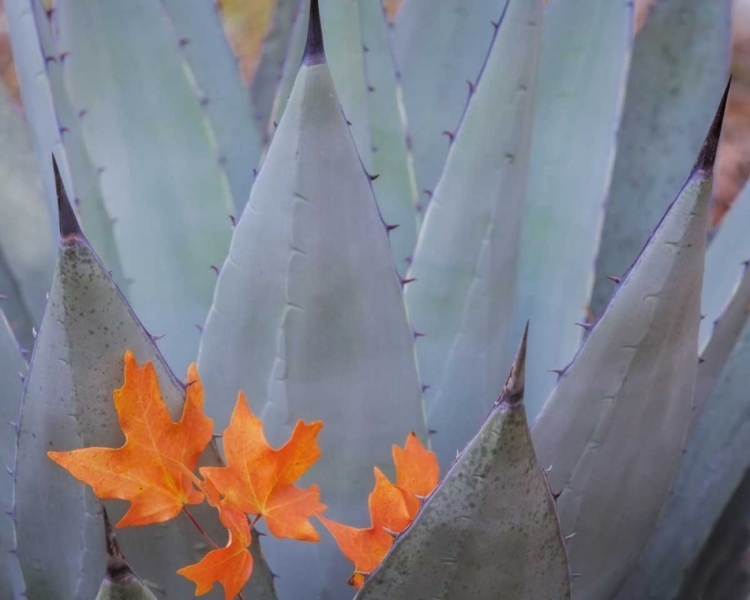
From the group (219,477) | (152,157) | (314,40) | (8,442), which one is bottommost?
(8,442)

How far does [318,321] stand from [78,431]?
0.64 ft

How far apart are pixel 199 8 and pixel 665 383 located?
2.26 ft

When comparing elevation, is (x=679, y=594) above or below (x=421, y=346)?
below

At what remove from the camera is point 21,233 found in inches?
45.8

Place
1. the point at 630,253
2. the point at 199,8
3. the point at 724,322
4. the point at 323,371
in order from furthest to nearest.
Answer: the point at 630,253
the point at 199,8
the point at 724,322
the point at 323,371

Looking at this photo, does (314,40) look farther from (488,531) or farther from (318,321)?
(488,531)

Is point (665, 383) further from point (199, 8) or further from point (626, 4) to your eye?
point (199, 8)

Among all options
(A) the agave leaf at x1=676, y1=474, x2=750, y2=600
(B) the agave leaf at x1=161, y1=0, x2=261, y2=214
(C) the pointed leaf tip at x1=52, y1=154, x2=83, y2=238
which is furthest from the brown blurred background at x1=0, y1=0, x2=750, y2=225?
(C) the pointed leaf tip at x1=52, y1=154, x2=83, y2=238

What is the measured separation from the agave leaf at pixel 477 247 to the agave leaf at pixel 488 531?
300 mm

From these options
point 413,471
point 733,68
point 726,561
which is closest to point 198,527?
point 413,471

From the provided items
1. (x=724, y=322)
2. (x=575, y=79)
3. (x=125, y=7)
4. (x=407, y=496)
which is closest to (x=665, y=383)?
(x=724, y=322)

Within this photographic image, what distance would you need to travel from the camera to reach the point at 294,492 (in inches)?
24.5

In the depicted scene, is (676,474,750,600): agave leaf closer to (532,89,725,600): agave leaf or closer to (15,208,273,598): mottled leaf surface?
(532,89,725,600): agave leaf

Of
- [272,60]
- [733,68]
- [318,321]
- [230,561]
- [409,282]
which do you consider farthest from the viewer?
[733,68]
